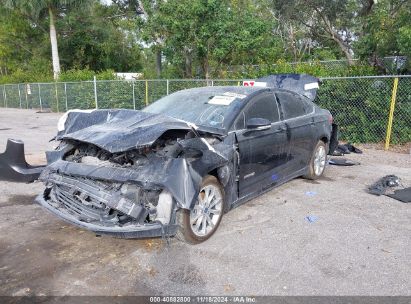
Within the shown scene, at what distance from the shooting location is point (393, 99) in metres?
9.02

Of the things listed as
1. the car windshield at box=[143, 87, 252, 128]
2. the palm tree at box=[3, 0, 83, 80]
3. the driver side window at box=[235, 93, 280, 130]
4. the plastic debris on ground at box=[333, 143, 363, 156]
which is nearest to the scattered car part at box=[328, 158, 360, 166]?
the plastic debris on ground at box=[333, 143, 363, 156]

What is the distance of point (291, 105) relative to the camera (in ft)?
19.2

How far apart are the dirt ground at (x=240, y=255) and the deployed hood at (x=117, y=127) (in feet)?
3.60

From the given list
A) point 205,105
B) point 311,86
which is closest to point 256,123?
point 205,105

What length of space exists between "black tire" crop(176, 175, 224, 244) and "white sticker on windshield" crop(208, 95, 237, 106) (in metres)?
1.23

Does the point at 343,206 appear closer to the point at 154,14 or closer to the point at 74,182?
the point at 74,182

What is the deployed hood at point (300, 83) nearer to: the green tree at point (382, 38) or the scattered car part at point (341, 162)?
the scattered car part at point (341, 162)

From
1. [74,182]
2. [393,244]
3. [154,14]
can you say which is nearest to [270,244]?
[393,244]

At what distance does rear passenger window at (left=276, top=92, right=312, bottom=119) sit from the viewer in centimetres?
563

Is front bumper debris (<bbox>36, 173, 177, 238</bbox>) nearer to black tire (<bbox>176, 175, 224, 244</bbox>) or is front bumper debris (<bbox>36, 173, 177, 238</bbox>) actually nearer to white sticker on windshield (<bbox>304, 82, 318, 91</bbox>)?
black tire (<bbox>176, 175, 224, 244</bbox>)

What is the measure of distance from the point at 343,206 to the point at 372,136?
17.2ft

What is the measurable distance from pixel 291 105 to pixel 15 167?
15.1 ft

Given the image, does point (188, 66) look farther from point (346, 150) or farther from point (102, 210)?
point (102, 210)

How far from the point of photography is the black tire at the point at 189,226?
12.1ft
